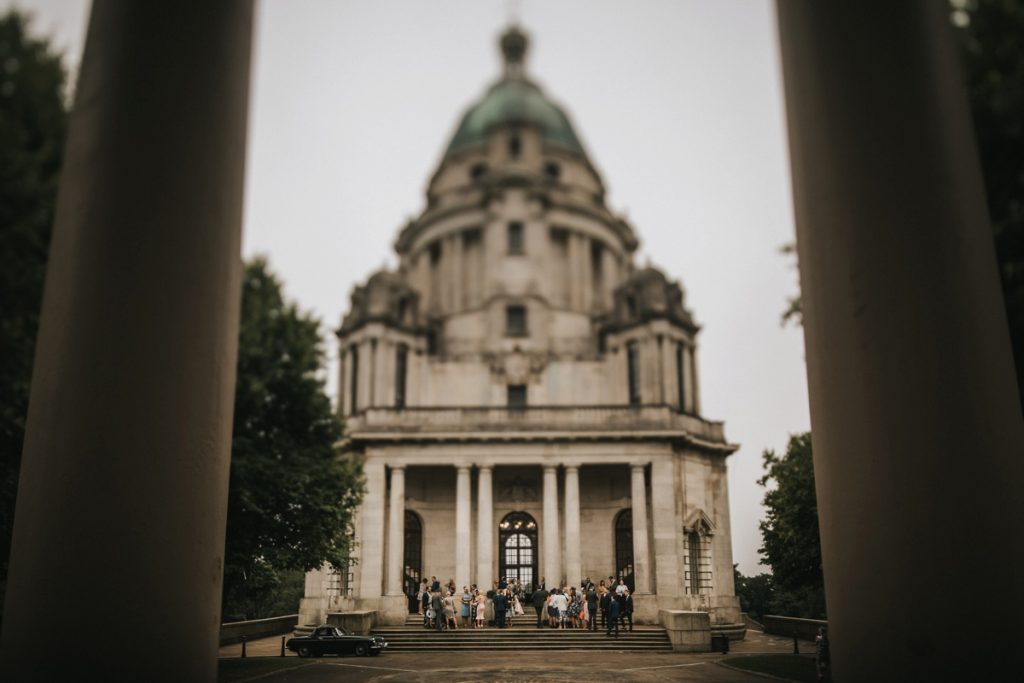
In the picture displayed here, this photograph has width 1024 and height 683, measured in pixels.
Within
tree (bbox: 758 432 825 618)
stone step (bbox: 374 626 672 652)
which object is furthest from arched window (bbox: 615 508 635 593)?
tree (bbox: 758 432 825 618)

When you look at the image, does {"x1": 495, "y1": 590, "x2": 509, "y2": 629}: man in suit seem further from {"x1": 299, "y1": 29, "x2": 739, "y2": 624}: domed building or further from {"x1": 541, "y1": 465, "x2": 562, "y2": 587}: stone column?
{"x1": 541, "y1": 465, "x2": 562, "y2": 587}: stone column

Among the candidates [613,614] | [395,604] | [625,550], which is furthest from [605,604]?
[625,550]

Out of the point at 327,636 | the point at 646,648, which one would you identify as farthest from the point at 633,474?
the point at 327,636

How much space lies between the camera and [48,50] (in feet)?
58.1

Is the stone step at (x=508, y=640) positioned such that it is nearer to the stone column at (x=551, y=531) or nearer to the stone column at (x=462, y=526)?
the stone column at (x=551, y=531)

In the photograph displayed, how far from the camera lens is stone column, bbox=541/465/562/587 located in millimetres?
37969

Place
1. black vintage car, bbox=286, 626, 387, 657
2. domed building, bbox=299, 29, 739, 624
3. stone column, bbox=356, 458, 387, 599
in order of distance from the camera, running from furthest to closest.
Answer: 1. domed building, bbox=299, 29, 739, 624
2. stone column, bbox=356, 458, 387, 599
3. black vintage car, bbox=286, 626, 387, 657

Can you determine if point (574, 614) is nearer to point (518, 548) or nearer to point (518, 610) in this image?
point (518, 610)

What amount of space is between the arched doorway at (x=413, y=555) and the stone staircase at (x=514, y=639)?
13559 mm

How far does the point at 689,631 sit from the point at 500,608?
569 centimetres

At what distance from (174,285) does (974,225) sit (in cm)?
492

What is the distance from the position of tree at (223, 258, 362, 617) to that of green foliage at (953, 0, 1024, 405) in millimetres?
16706

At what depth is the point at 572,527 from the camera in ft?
127

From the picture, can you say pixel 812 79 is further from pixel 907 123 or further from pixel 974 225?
pixel 974 225
